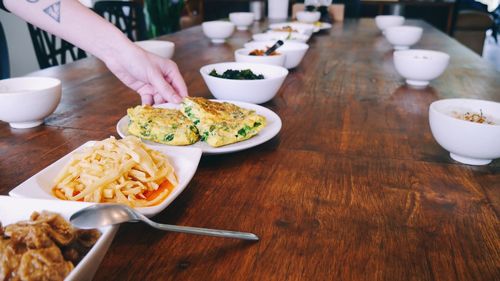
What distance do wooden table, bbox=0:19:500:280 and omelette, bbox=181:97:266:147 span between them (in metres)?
0.05

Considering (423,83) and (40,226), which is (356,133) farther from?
(40,226)

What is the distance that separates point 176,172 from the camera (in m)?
0.81

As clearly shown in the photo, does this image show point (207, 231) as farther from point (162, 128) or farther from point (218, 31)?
point (218, 31)

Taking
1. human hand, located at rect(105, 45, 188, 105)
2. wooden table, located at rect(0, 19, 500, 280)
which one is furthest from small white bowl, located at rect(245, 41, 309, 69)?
human hand, located at rect(105, 45, 188, 105)

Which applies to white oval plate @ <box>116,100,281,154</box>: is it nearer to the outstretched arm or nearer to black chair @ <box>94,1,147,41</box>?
the outstretched arm

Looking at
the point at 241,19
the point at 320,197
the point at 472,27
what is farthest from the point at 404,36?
the point at 472,27

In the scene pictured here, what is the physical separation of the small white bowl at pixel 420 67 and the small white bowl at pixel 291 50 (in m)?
0.44

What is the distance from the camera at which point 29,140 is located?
105 cm

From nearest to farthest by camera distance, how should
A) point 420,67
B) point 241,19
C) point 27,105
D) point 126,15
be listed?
point 27,105, point 420,67, point 241,19, point 126,15

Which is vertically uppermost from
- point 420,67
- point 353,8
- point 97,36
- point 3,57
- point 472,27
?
point 97,36

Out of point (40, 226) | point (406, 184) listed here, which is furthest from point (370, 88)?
point (40, 226)

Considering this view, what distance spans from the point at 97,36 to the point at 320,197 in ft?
2.86

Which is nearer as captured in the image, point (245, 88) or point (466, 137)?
point (466, 137)

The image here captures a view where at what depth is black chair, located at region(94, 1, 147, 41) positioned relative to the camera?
124 inches
